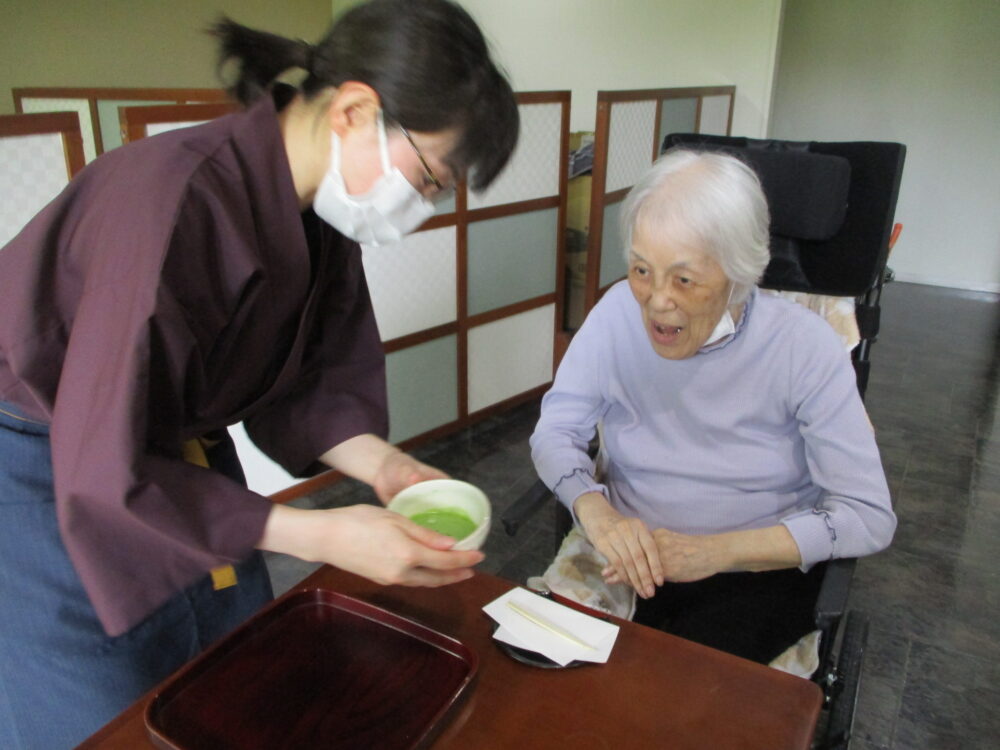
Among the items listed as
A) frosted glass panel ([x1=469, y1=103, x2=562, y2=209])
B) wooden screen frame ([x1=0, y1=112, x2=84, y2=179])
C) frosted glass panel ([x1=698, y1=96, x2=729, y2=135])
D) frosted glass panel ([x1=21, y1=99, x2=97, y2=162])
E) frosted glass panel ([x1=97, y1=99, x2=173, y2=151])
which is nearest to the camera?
wooden screen frame ([x1=0, y1=112, x2=84, y2=179])

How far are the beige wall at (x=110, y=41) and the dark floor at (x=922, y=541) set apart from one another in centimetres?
240

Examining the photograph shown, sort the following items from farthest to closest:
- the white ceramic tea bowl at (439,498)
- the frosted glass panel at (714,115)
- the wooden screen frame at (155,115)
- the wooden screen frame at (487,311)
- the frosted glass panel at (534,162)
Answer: the frosted glass panel at (714,115) < the frosted glass panel at (534,162) < the wooden screen frame at (487,311) < the wooden screen frame at (155,115) < the white ceramic tea bowl at (439,498)

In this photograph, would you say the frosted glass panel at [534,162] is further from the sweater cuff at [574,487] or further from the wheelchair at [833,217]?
the sweater cuff at [574,487]

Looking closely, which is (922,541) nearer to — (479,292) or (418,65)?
(479,292)

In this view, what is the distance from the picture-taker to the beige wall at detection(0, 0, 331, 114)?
3584mm

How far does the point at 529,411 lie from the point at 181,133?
109 inches

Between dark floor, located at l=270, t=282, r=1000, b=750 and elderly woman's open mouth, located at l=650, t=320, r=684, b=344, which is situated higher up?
elderly woman's open mouth, located at l=650, t=320, r=684, b=344

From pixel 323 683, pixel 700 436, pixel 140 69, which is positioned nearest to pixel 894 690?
pixel 700 436

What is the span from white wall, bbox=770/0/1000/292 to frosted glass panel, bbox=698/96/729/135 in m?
1.23

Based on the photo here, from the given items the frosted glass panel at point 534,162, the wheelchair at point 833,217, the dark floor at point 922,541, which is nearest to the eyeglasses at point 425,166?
the wheelchair at point 833,217

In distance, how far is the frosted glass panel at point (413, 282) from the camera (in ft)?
8.70

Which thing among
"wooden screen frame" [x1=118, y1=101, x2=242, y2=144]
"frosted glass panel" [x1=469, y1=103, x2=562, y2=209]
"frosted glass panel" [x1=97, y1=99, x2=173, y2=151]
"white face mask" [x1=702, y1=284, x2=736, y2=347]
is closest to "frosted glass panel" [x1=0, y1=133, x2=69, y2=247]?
"wooden screen frame" [x1=118, y1=101, x2=242, y2=144]

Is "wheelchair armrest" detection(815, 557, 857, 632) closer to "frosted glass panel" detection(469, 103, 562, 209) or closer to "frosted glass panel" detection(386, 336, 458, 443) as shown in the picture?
"frosted glass panel" detection(386, 336, 458, 443)

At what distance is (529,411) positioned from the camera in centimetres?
351
